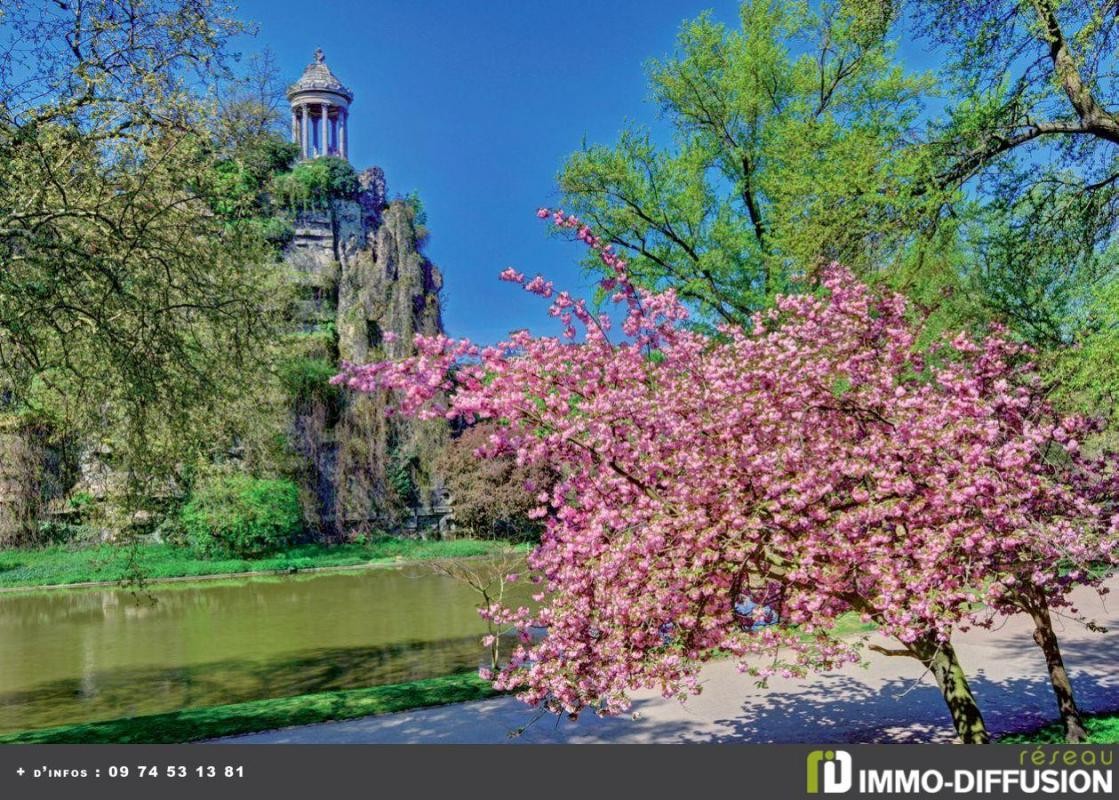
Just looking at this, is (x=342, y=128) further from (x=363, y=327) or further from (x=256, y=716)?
(x=256, y=716)

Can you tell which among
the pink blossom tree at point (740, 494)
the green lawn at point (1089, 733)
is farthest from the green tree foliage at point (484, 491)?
the pink blossom tree at point (740, 494)

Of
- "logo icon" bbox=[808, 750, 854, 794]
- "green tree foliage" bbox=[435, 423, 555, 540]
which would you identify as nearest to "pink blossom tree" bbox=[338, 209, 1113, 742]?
"logo icon" bbox=[808, 750, 854, 794]

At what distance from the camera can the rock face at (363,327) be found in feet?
117

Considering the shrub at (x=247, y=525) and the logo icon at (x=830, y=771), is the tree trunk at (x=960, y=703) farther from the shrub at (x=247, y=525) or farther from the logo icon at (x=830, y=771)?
the shrub at (x=247, y=525)

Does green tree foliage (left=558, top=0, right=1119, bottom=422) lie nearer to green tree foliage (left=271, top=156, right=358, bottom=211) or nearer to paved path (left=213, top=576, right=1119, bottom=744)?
paved path (left=213, top=576, right=1119, bottom=744)

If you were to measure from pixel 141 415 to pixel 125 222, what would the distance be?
2019mm

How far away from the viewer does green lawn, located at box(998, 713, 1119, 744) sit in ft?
24.5

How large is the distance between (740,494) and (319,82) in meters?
49.8

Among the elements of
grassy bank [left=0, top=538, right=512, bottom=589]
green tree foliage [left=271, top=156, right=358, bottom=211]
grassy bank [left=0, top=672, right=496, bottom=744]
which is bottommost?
grassy bank [left=0, top=672, right=496, bottom=744]

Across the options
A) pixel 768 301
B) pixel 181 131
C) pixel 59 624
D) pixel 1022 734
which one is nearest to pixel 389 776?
pixel 1022 734

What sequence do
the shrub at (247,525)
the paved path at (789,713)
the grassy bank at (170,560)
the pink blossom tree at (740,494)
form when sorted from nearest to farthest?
the pink blossom tree at (740,494), the paved path at (789,713), the grassy bank at (170,560), the shrub at (247,525)

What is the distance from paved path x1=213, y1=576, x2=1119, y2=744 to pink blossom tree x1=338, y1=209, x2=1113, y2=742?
250cm

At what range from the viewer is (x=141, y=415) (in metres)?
9.04

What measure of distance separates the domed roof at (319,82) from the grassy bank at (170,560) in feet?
93.2
